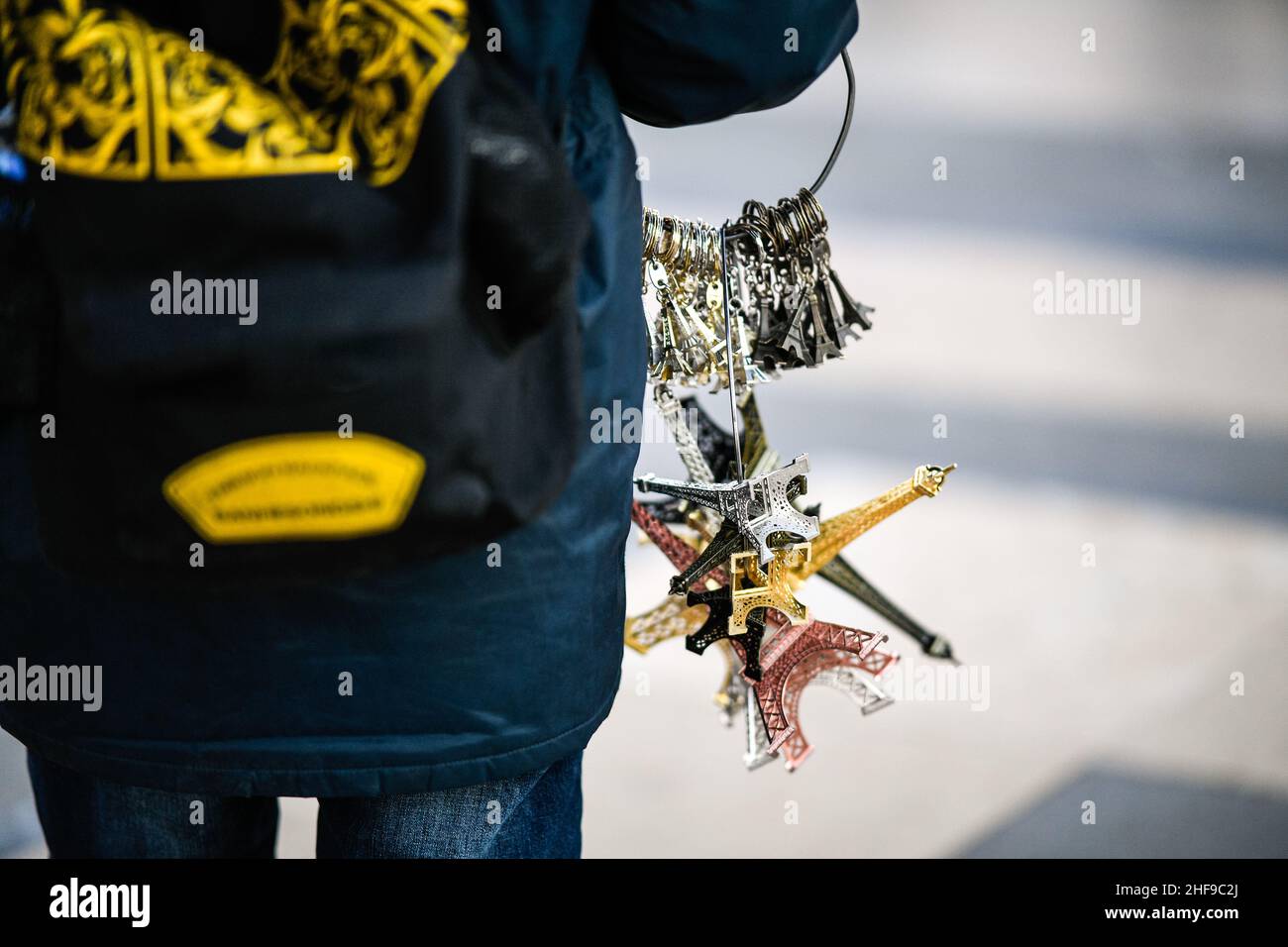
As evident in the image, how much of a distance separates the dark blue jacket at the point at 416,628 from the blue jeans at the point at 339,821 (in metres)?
0.03

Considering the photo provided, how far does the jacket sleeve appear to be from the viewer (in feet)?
1.98

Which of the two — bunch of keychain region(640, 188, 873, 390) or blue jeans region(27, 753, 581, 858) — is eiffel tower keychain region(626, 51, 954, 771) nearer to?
bunch of keychain region(640, 188, 873, 390)

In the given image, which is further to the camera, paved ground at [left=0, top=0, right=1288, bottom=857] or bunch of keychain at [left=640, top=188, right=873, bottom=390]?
paved ground at [left=0, top=0, right=1288, bottom=857]

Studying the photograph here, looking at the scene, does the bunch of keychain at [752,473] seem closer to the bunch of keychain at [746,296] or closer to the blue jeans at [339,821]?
the bunch of keychain at [746,296]

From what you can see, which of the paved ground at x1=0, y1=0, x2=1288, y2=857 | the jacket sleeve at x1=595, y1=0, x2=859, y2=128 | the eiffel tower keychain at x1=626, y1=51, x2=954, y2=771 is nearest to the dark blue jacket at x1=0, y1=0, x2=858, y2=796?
the jacket sleeve at x1=595, y1=0, x2=859, y2=128

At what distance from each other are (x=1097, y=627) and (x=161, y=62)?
1.76m

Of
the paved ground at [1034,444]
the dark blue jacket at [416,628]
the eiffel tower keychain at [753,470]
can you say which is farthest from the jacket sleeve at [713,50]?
the paved ground at [1034,444]

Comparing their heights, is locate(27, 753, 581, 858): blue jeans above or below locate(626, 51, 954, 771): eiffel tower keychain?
below

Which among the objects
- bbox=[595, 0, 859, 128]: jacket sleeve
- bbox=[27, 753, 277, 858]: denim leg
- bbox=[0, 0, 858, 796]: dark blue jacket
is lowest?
bbox=[27, 753, 277, 858]: denim leg

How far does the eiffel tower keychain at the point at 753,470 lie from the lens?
0.80 m

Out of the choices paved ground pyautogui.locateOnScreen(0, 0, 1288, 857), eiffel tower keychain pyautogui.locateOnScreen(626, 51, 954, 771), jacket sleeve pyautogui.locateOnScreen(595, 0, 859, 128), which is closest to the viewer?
jacket sleeve pyautogui.locateOnScreen(595, 0, 859, 128)

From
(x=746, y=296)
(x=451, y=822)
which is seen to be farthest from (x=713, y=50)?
(x=451, y=822)

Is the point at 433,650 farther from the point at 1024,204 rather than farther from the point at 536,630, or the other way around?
the point at 1024,204

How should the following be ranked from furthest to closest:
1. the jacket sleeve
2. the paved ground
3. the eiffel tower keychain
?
the paved ground
the eiffel tower keychain
the jacket sleeve
